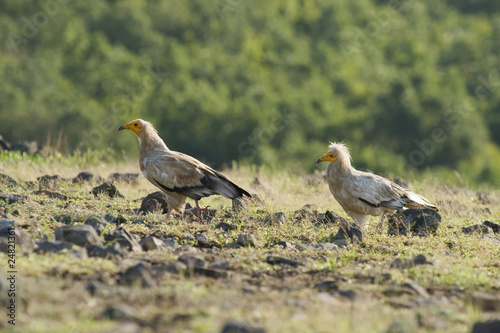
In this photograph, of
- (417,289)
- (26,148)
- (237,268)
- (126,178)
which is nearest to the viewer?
(417,289)

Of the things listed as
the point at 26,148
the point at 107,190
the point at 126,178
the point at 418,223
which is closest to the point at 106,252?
the point at 418,223

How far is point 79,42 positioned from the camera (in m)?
49.2

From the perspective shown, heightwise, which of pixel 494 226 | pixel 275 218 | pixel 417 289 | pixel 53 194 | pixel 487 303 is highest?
pixel 53 194

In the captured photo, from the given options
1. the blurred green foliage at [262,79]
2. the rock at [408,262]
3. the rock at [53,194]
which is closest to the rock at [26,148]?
the rock at [53,194]

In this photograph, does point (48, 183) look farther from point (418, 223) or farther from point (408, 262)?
point (408, 262)

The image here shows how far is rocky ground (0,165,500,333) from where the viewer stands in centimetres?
476

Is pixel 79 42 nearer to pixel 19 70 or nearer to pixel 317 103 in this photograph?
pixel 19 70

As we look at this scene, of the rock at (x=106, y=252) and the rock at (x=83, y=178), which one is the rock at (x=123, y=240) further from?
the rock at (x=83, y=178)

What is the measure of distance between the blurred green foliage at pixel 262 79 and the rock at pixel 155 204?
1087 inches

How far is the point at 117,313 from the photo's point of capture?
472 cm

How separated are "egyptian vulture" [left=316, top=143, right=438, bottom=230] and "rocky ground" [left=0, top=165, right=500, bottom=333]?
11.2 inches

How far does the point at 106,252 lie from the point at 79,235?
42 cm

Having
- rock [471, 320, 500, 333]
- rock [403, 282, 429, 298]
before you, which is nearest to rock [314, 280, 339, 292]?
rock [403, 282, 429, 298]

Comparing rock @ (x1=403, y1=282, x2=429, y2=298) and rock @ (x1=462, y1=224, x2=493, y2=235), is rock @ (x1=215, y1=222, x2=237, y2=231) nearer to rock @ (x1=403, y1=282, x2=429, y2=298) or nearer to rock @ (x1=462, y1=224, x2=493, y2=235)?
rock @ (x1=462, y1=224, x2=493, y2=235)
